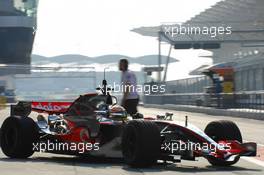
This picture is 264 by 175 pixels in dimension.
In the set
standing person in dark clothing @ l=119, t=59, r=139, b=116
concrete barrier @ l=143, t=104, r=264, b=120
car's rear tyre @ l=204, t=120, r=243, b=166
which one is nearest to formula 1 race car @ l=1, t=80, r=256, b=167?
car's rear tyre @ l=204, t=120, r=243, b=166

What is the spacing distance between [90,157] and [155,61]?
125574 millimetres

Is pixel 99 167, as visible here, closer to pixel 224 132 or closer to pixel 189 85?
pixel 224 132

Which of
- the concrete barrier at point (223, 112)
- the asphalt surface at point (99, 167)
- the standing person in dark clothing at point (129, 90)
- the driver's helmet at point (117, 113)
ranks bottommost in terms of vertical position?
the concrete barrier at point (223, 112)

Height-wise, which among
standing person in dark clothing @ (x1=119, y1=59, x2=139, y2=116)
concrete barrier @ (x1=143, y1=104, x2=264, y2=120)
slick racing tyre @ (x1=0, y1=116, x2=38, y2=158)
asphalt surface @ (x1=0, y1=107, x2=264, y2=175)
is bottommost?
concrete barrier @ (x1=143, y1=104, x2=264, y2=120)

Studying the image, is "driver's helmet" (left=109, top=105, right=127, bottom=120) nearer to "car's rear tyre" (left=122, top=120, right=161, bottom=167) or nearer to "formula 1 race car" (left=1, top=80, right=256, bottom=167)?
"formula 1 race car" (left=1, top=80, right=256, bottom=167)

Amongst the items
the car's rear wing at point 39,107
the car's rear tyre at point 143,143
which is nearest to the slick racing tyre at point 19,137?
the car's rear wing at point 39,107

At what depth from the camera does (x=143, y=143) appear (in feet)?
32.0

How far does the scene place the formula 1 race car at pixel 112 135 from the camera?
9.95m

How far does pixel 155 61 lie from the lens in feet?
450

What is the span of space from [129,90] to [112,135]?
68.0 inches

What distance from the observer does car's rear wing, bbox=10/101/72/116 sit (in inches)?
492

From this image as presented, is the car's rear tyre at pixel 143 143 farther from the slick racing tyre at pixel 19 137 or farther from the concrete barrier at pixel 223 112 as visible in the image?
the concrete barrier at pixel 223 112

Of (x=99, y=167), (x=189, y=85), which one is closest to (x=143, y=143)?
(x=99, y=167)

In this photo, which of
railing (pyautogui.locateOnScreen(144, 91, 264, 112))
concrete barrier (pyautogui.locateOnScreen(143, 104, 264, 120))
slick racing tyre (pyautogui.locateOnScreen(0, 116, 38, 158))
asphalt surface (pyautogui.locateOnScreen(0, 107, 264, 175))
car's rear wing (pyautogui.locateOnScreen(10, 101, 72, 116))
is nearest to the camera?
asphalt surface (pyautogui.locateOnScreen(0, 107, 264, 175))
